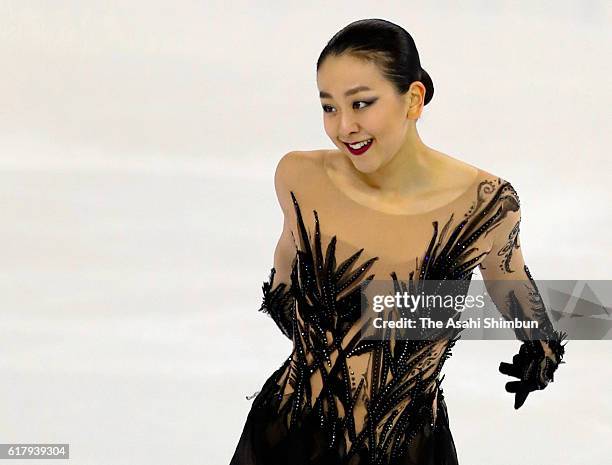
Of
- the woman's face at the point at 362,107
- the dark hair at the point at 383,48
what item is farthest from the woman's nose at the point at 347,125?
the dark hair at the point at 383,48

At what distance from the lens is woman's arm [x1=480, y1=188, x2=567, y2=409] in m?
3.04

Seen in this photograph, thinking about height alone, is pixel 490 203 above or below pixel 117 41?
below

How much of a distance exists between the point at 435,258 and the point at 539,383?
55cm

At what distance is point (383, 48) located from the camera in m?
2.77

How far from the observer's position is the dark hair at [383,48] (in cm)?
276

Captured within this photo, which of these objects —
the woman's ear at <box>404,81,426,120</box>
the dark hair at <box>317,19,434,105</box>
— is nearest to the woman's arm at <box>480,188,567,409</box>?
the woman's ear at <box>404,81,426,120</box>

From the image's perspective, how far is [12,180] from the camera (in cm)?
588

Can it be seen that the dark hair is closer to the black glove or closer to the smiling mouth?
the smiling mouth

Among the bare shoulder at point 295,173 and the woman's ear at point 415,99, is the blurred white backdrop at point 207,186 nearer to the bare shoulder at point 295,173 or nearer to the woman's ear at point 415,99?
the bare shoulder at point 295,173

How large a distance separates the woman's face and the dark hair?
17mm

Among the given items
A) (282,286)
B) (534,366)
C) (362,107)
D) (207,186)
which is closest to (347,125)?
(362,107)

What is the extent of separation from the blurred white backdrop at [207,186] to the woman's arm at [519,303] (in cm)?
111

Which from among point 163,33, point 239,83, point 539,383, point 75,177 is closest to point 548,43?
point 239,83

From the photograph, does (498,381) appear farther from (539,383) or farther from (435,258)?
(435,258)
